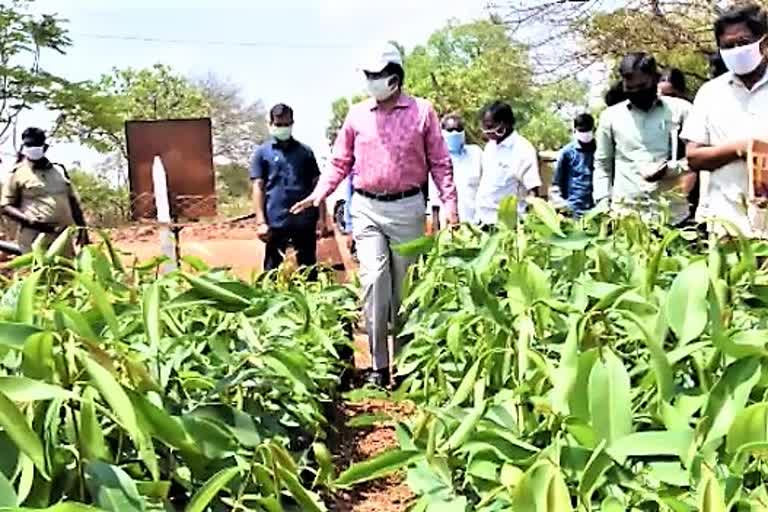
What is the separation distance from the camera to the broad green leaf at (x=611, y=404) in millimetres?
1561

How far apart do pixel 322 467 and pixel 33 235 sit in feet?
18.9

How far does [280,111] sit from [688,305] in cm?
523

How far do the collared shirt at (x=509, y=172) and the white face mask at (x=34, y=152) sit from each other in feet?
9.29

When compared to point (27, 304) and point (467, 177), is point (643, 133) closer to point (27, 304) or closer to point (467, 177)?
point (467, 177)

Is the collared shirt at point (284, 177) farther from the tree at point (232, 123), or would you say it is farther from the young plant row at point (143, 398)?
the tree at point (232, 123)

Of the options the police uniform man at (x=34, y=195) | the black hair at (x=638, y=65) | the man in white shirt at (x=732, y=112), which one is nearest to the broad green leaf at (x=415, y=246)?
the man in white shirt at (x=732, y=112)

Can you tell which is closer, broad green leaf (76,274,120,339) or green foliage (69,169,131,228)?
broad green leaf (76,274,120,339)

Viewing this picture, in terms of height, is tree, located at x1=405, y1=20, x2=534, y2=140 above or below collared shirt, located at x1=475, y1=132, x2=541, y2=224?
above

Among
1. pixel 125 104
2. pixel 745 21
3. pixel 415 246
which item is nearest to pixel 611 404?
pixel 415 246

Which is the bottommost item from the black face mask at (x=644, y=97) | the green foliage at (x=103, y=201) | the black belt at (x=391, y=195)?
the green foliage at (x=103, y=201)

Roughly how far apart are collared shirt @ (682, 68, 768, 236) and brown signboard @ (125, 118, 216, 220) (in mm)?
8367

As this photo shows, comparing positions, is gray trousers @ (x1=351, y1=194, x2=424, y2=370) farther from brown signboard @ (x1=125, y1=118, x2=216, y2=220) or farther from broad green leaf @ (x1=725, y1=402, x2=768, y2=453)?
brown signboard @ (x1=125, y1=118, x2=216, y2=220)

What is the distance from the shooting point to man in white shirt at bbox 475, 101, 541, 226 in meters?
6.54

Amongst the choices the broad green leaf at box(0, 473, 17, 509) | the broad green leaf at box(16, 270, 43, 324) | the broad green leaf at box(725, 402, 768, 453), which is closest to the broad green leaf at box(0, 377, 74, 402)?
the broad green leaf at box(0, 473, 17, 509)
